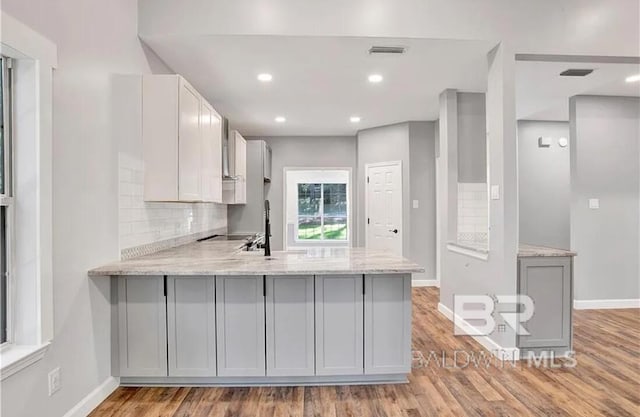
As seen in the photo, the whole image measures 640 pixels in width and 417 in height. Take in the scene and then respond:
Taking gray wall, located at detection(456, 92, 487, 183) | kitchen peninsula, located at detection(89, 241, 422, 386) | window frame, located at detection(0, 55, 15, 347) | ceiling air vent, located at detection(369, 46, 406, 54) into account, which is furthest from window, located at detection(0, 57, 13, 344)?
gray wall, located at detection(456, 92, 487, 183)

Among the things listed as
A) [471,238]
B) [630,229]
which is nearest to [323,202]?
[471,238]

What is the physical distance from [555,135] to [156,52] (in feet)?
18.8

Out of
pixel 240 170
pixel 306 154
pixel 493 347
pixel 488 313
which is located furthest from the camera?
pixel 306 154

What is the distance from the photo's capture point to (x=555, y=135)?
5.84 metres

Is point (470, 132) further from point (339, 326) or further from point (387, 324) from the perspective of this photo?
point (339, 326)

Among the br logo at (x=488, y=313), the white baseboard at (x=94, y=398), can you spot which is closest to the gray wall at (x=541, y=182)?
the br logo at (x=488, y=313)

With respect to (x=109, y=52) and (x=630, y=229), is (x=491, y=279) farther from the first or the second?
(x=109, y=52)

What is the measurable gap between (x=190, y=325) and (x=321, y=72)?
255 centimetres

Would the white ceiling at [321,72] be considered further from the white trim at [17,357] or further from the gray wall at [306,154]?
the white trim at [17,357]

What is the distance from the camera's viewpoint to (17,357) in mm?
1705

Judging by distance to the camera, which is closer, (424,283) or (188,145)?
(188,145)

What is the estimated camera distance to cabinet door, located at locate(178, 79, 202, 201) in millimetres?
2875

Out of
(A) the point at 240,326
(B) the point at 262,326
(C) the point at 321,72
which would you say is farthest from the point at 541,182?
(A) the point at 240,326

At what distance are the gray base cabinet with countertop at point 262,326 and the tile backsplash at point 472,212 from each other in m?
2.22
